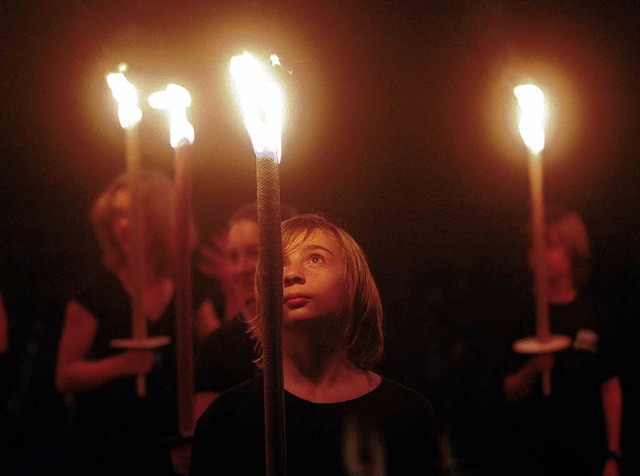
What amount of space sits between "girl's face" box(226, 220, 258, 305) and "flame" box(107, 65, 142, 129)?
1.07 feet

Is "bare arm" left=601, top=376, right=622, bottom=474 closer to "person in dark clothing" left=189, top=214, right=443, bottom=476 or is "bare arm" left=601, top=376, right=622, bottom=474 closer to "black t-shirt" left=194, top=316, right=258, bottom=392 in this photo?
"person in dark clothing" left=189, top=214, right=443, bottom=476

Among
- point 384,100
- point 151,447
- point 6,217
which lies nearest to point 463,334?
point 384,100

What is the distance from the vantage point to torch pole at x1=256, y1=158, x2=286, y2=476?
3.04 feet

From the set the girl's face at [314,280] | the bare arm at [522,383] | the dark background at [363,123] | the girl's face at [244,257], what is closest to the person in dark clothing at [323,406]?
the girl's face at [314,280]

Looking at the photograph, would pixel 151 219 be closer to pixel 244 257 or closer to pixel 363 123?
pixel 244 257

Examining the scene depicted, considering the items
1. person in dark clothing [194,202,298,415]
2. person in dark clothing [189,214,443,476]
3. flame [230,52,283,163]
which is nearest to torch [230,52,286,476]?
flame [230,52,283,163]

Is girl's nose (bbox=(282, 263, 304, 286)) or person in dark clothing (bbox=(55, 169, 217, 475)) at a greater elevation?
girl's nose (bbox=(282, 263, 304, 286))

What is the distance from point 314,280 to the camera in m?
1.23

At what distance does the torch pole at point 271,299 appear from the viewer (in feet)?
3.04

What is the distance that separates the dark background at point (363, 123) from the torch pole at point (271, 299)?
30.6 inches

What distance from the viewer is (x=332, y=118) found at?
1.83m

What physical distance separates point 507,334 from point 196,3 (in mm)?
1115

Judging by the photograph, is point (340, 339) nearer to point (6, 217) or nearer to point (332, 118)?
point (332, 118)

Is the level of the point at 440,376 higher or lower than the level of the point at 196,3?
lower
